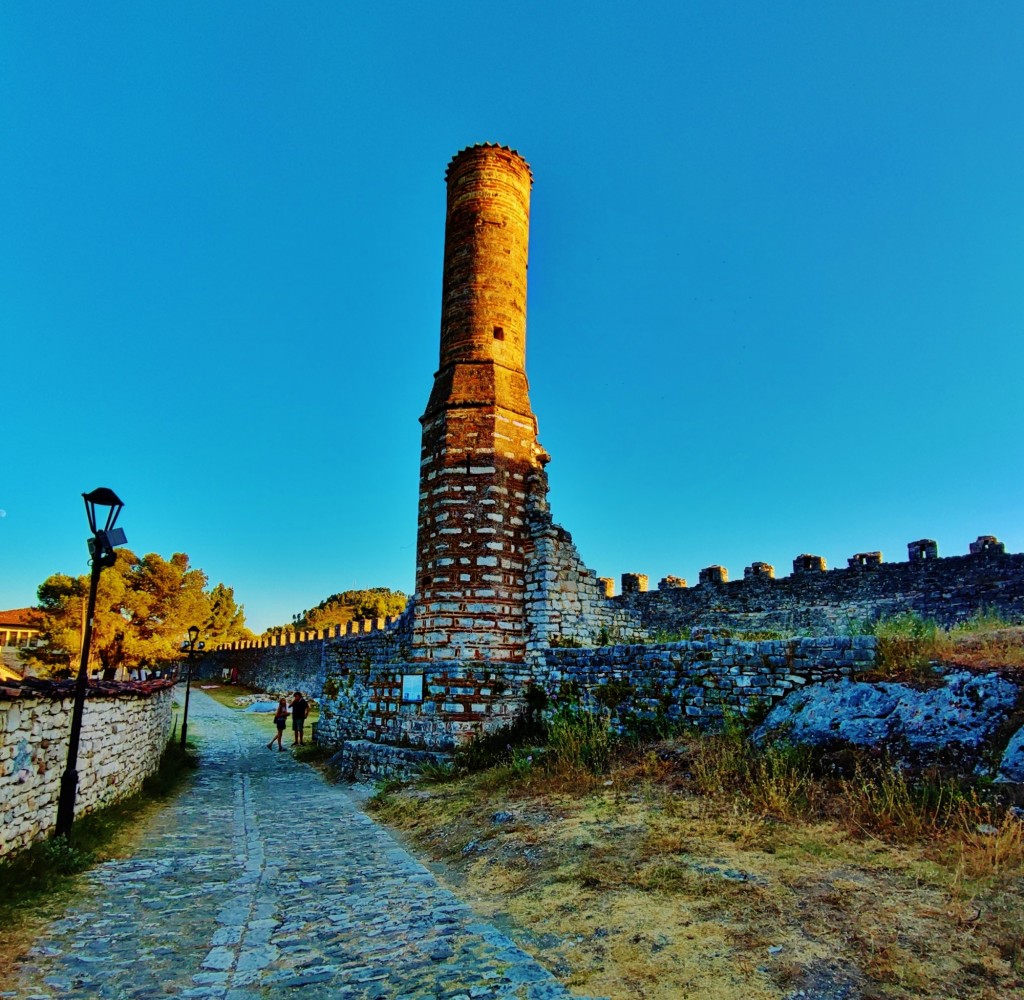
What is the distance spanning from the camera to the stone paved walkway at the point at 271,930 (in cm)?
441

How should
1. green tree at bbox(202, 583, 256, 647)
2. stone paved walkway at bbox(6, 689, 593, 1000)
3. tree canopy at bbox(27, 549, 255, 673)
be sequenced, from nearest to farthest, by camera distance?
stone paved walkway at bbox(6, 689, 593, 1000) < tree canopy at bbox(27, 549, 255, 673) < green tree at bbox(202, 583, 256, 647)

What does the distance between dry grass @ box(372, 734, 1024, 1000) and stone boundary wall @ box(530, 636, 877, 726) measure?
1.26 m

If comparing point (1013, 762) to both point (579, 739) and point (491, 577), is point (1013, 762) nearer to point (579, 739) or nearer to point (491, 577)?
point (579, 739)

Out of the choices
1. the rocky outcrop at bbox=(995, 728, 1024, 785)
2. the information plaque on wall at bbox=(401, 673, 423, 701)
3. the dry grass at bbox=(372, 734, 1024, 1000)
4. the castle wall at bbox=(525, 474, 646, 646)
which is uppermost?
the castle wall at bbox=(525, 474, 646, 646)

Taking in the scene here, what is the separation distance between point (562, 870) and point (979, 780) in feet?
12.3

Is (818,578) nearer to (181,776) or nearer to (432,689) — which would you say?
(432,689)

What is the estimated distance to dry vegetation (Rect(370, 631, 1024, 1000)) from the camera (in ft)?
13.1

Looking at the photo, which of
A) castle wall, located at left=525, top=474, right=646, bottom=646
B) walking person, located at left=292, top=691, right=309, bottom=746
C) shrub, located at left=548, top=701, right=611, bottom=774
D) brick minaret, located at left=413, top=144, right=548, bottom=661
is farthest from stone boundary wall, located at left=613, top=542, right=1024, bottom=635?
walking person, located at left=292, top=691, right=309, bottom=746

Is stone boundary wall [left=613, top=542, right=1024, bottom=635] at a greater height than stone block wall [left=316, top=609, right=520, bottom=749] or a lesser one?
greater

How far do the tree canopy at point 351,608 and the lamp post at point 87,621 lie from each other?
60.0m

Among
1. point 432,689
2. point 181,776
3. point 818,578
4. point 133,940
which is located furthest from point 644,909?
point 818,578

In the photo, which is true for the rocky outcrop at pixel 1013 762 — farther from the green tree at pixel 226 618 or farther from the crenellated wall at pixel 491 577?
the green tree at pixel 226 618

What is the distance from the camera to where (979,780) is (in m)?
6.02

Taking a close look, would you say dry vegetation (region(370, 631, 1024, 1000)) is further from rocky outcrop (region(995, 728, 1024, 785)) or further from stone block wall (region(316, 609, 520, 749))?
stone block wall (region(316, 609, 520, 749))
